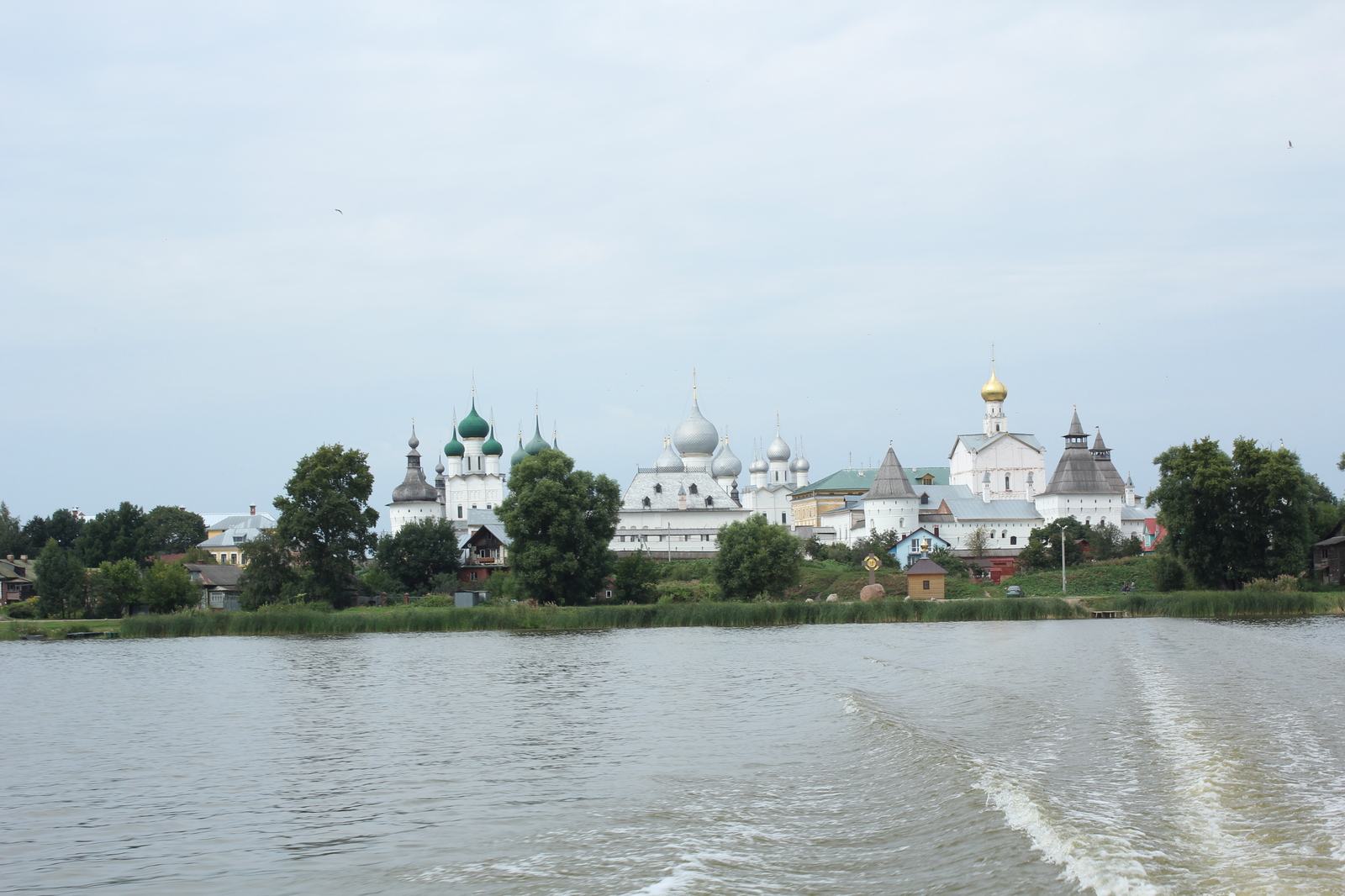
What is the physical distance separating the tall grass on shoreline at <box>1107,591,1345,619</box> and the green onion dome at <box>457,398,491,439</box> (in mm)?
62563

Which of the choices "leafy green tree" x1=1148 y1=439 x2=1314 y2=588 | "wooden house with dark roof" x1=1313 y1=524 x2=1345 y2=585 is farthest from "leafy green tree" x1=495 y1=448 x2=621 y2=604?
"wooden house with dark roof" x1=1313 y1=524 x2=1345 y2=585

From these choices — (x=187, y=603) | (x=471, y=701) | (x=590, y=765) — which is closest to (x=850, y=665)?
(x=471, y=701)

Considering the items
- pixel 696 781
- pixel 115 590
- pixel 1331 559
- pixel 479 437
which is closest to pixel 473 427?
pixel 479 437

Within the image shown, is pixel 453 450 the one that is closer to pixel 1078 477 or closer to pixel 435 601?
pixel 435 601

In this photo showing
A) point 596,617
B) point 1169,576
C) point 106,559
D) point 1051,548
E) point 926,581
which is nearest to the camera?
point 596,617

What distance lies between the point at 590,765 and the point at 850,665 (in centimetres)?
1300

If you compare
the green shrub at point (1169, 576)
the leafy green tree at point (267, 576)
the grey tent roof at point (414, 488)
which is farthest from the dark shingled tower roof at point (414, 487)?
the green shrub at point (1169, 576)

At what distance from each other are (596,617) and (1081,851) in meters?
35.9

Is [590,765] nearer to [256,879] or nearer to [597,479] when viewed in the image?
[256,879]

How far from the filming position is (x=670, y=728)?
54.7ft

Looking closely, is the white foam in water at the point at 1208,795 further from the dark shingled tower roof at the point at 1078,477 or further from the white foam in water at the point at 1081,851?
the dark shingled tower roof at the point at 1078,477

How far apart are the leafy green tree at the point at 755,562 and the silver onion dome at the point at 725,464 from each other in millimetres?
55694

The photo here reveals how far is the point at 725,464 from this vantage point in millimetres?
108438

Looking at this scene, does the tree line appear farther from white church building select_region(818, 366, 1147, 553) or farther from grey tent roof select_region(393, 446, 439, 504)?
white church building select_region(818, 366, 1147, 553)
